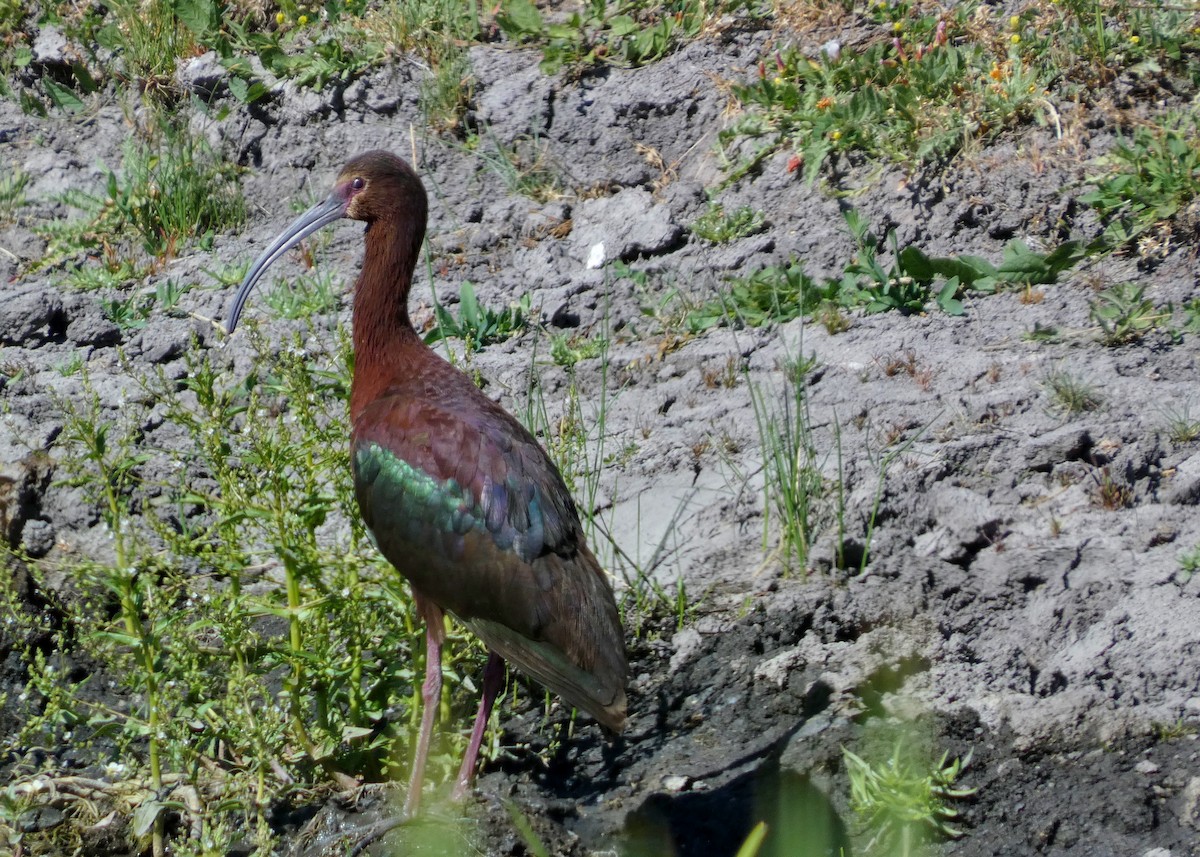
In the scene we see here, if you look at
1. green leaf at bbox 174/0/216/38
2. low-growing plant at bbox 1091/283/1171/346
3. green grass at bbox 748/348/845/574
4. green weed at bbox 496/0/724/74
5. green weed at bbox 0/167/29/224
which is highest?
green leaf at bbox 174/0/216/38

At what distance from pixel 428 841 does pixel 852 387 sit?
3718 millimetres

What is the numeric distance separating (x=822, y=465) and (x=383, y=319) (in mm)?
1618

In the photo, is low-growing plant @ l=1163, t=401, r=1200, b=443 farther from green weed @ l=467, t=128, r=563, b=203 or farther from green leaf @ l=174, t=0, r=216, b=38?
green leaf @ l=174, t=0, r=216, b=38

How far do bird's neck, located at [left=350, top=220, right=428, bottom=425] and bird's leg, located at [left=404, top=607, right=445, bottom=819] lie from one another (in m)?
0.75

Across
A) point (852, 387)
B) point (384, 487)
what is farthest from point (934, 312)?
point (384, 487)

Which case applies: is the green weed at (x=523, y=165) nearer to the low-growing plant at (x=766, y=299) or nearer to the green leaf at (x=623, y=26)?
the green leaf at (x=623, y=26)

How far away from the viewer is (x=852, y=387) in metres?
5.15

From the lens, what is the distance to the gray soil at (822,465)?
3.73 metres

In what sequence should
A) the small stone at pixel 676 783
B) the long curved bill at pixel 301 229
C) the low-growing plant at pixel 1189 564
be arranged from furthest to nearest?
the long curved bill at pixel 301 229 < the small stone at pixel 676 783 < the low-growing plant at pixel 1189 564

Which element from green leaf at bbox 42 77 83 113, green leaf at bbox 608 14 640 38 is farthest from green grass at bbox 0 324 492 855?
green leaf at bbox 42 77 83 113

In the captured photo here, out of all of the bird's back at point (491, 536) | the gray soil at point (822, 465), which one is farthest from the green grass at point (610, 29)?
the bird's back at point (491, 536)

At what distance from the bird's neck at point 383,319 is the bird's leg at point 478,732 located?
92 centimetres

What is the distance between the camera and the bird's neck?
168 inches

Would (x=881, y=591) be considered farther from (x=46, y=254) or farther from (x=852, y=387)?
(x=46, y=254)
